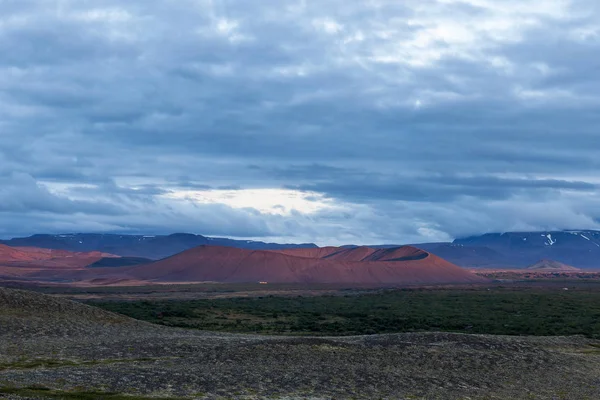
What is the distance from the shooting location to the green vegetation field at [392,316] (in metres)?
68.4

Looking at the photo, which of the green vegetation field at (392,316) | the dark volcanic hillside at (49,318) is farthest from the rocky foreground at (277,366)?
the green vegetation field at (392,316)

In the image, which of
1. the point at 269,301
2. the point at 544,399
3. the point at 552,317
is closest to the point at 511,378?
the point at 544,399

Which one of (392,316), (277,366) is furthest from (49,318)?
(392,316)

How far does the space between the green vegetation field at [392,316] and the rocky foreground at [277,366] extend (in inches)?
765

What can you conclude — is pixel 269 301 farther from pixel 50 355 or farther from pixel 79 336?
pixel 50 355

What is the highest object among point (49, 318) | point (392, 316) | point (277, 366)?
point (49, 318)

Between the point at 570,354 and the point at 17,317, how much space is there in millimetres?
36113

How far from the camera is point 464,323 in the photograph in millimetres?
75438

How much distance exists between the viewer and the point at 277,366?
117ft

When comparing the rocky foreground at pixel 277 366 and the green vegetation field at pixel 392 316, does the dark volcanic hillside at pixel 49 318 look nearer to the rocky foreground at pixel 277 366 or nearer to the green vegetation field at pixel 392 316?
the rocky foreground at pixel 277 366

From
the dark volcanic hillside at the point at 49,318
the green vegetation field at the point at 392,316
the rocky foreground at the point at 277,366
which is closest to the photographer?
the rocky foreground at the point at 277,366

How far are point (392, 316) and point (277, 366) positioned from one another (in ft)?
161

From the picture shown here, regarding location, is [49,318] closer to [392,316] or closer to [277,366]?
[277,366]

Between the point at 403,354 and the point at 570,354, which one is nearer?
the point at 403,354
